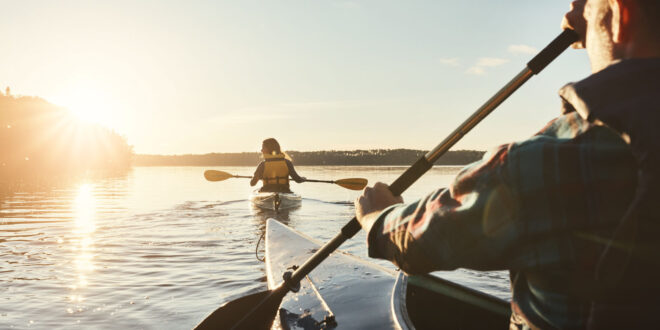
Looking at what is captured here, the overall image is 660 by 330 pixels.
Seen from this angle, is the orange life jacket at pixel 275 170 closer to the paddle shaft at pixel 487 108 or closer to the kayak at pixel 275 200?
the kayak at pixel 275 200

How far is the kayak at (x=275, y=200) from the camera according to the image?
13641 millimetres

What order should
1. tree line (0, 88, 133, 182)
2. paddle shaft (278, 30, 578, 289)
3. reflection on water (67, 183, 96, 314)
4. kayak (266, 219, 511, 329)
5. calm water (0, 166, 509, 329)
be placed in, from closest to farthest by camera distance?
paddle shaft (278, 30, 578, 289)
kayak (266, 219, 511, 329)
calm water (0, 166, 509, 329)
reflection on water (67, 183, 96, 314)
tree line (0, 88, 133, 182)

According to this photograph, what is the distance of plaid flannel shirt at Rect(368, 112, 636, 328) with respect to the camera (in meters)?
1.08

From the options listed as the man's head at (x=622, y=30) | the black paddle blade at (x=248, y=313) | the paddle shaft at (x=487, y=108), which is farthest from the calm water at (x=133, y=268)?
the man's head at (x=622, y=30)

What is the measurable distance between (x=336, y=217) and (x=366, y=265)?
9.81 meters

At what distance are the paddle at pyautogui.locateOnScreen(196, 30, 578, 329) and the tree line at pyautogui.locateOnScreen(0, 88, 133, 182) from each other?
53.8 m

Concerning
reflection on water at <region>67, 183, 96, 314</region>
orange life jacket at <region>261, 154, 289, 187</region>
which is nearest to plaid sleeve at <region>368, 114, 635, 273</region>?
reflection on water at <region>67, 183, 96, 314</region>

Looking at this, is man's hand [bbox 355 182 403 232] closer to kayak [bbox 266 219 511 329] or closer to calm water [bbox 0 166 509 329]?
kayak [bbox 266 219 511 329]

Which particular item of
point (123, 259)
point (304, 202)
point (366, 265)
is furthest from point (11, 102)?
point (366, 265)

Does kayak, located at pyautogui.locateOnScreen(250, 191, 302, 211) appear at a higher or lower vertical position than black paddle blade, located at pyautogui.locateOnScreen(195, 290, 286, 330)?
lower

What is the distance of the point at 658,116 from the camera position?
3.24 ft

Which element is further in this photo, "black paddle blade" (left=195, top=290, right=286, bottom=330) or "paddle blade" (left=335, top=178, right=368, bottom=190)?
"paddle blade" (left=335, top=178, right=368, bottom=190)

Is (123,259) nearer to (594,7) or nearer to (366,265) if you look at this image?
Result: (366,265)

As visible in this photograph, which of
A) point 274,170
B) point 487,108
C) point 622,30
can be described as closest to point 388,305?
point 487,108
